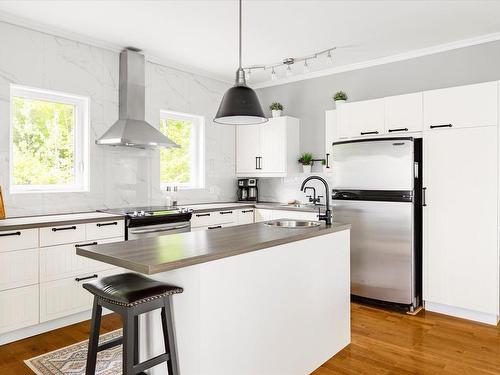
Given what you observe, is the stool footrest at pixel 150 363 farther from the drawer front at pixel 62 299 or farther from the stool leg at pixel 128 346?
the drawer front at pixel 62 299

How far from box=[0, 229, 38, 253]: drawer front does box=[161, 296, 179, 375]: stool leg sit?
1.73 metres

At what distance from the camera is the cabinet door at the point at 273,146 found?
504cm

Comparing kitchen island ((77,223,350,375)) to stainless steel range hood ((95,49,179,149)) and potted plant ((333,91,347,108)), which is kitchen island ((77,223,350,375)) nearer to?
stainless steel range hood ((95,49,179,149))

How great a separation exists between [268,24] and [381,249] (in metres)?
2.39

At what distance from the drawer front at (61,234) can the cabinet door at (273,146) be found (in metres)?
2.58

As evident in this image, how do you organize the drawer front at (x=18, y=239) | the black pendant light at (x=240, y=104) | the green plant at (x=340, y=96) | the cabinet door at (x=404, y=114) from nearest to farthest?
the black pendant light at (x=240, y=104) → the drawer front at (x=18, y=239) → the cabinet door at (x=404, y=114) → the green plant at (x=340, y=96)

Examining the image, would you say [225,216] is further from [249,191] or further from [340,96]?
[340,96]

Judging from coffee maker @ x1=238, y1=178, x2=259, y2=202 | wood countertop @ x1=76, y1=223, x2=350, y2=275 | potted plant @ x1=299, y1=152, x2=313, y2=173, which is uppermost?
potted plant @ x1=299, y1=152, x2=313, y2=173

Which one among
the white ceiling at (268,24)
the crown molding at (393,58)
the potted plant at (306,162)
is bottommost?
the potted plant at (306,162)

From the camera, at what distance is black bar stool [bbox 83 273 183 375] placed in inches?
67.5

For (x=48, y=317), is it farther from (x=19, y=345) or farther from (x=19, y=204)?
(x=19, y=204)

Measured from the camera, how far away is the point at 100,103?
404 cm

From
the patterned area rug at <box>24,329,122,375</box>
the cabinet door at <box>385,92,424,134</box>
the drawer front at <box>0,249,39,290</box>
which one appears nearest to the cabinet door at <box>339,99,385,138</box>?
the cabinet door at <box>385,92,424,134</box>

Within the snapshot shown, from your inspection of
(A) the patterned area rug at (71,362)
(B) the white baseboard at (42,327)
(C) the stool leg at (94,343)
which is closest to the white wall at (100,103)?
(B) the white baseboard at (42,327)
